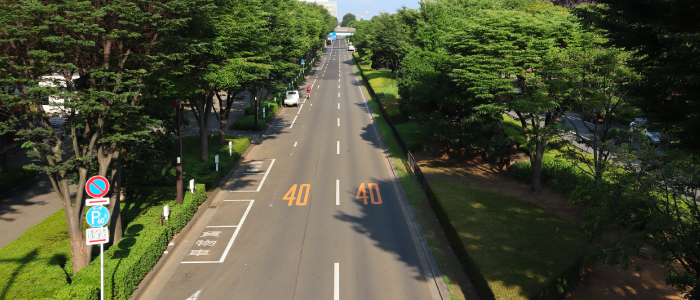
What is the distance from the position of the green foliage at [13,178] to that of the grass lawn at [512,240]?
2286 cm

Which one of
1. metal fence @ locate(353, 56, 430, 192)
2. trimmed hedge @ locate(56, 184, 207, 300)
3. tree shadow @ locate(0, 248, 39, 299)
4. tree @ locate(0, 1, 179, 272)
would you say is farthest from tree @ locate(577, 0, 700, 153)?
tree shadow @ locate(0, 248, 39, 299)

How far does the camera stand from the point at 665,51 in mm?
9328

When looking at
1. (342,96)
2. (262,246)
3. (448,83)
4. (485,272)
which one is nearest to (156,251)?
(262,246)

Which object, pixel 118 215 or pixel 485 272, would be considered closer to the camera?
pixel 485 272

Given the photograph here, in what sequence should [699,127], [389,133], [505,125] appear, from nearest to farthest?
[699,127] < [505,125] < [389,133]

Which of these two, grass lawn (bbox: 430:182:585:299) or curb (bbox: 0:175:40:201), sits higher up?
grass lawn (bbox: 430:182:585:299)

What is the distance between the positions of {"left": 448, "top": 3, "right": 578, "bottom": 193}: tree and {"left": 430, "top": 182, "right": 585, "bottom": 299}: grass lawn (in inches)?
149

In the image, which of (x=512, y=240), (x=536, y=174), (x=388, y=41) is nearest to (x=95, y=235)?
(x=512, y=240)

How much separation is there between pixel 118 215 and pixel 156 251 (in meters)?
2.13

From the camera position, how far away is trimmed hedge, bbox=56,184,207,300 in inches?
485

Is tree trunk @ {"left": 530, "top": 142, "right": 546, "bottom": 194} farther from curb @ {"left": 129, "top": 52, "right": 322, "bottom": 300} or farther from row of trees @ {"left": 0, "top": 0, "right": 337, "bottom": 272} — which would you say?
row of trees @ {"left": 0, "top": 0, "right": 337, "bottom": 272}

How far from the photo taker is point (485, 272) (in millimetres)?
13781

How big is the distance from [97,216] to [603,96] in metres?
17.3

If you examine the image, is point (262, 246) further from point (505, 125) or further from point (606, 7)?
point (505, 125)
